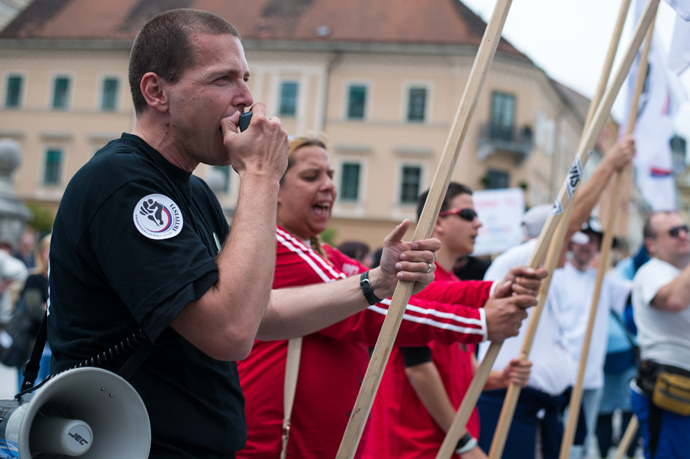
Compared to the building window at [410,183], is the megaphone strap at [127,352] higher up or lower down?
higher up

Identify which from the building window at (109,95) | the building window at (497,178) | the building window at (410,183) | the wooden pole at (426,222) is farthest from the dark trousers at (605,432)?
the building window at (109,95)

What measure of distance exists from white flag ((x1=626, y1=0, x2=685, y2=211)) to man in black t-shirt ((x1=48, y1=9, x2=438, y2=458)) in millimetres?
3164

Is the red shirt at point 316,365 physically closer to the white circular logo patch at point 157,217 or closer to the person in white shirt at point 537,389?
the white circular logo patch at point 157,217

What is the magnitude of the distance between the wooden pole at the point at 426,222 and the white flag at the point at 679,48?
4.20 ft

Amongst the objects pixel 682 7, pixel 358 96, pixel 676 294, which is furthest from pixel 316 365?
pixel 358 96

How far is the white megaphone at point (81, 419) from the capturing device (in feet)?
4.94

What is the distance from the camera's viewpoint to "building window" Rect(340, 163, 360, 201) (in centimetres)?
3114

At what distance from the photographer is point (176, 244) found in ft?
5.22

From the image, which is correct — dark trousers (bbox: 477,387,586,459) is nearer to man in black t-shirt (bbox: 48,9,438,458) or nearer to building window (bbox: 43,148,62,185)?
man in black t-shirt (bbox: 48,9,438,458)

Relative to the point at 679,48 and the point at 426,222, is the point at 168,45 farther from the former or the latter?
the point at 679,48

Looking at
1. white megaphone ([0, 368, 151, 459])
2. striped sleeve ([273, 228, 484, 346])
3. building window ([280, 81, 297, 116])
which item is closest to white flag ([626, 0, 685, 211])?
striped sleeve ([273, 228, 484, 346])

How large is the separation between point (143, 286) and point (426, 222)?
0.88 meters

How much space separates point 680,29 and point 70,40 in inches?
1356

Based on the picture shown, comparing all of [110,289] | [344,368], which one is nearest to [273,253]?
[110,289]
